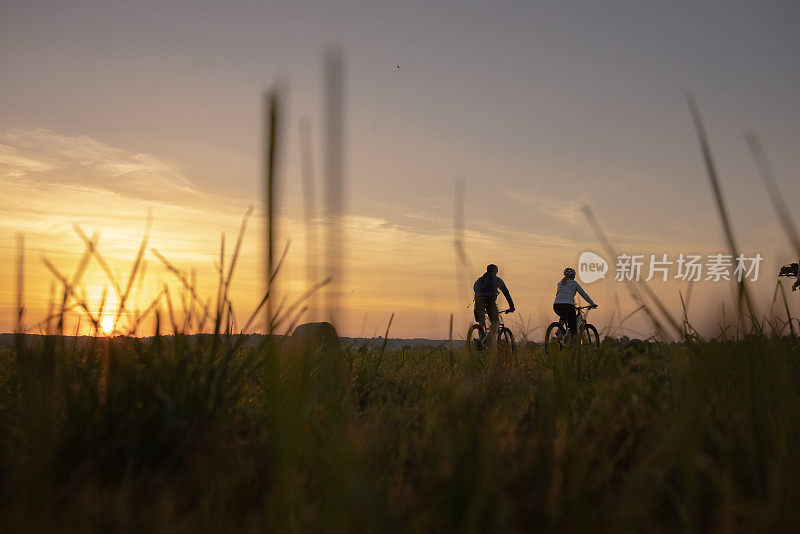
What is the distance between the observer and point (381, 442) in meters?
2.05

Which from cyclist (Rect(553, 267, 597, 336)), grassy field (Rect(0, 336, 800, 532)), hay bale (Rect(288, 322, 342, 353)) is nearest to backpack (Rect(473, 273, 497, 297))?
cyclist (Rect(553, 267, 597, 336))

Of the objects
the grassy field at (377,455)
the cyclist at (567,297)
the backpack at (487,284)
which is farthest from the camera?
the cyclist at (567,297)

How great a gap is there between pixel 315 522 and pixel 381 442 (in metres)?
0.59

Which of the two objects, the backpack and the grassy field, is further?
the backpack

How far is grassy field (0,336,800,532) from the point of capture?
1.49 metres

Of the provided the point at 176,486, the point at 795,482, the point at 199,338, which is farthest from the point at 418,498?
the point at 199,338

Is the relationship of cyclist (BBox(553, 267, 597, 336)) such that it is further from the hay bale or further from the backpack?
the hay bale

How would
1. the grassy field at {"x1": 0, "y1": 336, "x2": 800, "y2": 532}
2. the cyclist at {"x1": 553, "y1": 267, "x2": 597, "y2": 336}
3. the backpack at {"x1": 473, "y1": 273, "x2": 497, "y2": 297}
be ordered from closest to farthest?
the grassy field at {"x1": 0, "y1": 336, "x2": 800, "y2": 532}, the backpack at {"x1": 473, "y1": 273, "x2": 497, "y2": 297}, the cyclist at {"x1": 553, "y1": 267, "x2": 597, "y2": 336}

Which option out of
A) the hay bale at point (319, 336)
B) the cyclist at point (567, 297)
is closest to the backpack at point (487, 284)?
the cyclist at point (567, 297)

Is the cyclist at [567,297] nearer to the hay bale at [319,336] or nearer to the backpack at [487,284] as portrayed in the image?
the backpack at [487,284]

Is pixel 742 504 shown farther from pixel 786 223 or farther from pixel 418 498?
pixel 418 498

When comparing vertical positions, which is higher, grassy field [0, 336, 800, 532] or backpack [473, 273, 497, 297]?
backpack [473, 273, 497, 297]

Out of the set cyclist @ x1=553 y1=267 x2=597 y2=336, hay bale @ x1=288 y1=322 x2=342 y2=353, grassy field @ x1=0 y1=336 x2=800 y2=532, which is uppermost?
cyclist @ x1=553 y1=267 x2=597 y2=336

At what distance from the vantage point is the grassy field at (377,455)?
1.49m
